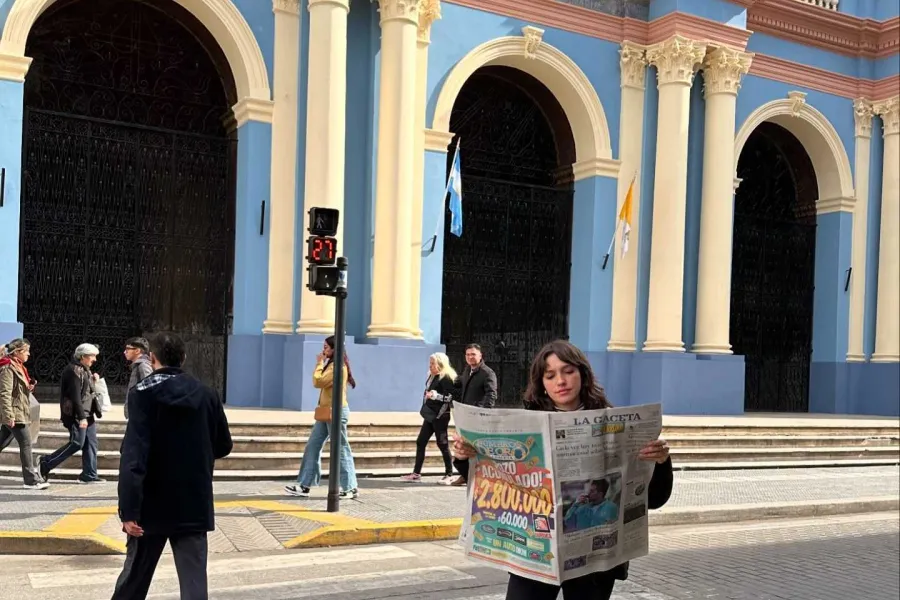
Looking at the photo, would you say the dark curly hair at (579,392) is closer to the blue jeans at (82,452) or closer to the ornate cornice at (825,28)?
the blue jeans at (82,452)

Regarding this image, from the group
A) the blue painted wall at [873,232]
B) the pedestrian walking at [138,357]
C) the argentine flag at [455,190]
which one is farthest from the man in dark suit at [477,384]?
the blue painted wall at [873,232]

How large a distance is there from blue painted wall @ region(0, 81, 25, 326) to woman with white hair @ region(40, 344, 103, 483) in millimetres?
4634

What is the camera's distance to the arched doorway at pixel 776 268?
22938 millimetres

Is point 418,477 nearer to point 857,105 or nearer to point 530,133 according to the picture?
point 530,133

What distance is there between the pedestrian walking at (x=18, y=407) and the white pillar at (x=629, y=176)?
40.3ft

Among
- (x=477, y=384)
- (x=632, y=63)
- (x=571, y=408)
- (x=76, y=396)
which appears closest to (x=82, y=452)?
(x=76, y=396)

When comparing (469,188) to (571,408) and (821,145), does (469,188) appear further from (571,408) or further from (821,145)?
(571,408)

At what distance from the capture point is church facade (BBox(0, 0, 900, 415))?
51.9ft

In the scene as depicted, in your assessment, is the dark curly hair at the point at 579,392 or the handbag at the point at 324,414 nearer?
the dark curly hair at the point at 579,392

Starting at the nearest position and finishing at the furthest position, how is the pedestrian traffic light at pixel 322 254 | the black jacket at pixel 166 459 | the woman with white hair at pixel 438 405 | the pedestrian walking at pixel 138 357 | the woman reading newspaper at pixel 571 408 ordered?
1. the woman reading newspaper at pixel 571 408
2. the black jacket at pixel 166 459
3. the pedestrian traffic light at pixel 322 254
4. the pedestrian walking at pixel 138 357
5. the woman with white hair at pixel 438 405

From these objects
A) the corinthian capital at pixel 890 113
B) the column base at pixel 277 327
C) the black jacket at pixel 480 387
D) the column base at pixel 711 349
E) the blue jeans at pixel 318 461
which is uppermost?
the corinthian capital at pixel 890 113

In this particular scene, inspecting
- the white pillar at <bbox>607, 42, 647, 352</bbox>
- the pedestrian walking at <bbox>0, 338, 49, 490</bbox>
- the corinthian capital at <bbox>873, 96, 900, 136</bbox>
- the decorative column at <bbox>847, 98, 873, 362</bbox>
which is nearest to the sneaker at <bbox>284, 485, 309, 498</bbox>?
the pedestrian walking at <bbox>0, 338, 49, 490</bbox>

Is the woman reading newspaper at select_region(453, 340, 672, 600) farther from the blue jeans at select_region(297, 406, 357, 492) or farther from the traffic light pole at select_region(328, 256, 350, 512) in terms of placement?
the blue jeans at select_region(297, 406, 357, 492)

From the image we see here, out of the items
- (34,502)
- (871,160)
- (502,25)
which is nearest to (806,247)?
(871,160)
